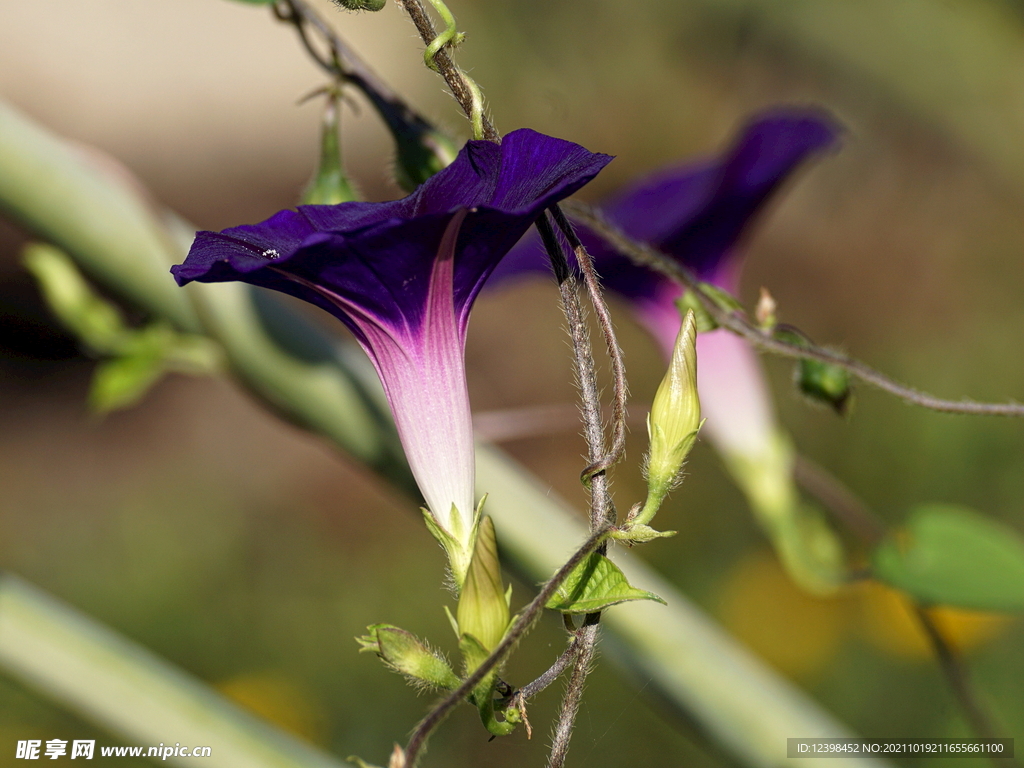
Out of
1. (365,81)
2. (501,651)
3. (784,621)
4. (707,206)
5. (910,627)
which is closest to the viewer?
(501,651)

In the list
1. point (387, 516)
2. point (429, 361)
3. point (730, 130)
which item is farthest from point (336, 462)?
point (429, 361)

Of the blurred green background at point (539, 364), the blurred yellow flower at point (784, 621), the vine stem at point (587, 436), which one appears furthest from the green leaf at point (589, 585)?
the blurred yellow flower at point (784, 621)

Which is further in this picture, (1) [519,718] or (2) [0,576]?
(2) [0,576]

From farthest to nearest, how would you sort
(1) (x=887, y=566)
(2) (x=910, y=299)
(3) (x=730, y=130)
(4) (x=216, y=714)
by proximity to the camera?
(3) (x=730, y=130)
(2) (x=910, y=299)
(1) (x=887, y=566)
(4) (x=216, y=714)

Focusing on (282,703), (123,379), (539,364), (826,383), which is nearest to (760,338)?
(826,383)

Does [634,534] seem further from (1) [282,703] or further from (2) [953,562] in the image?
(1) [282,703]

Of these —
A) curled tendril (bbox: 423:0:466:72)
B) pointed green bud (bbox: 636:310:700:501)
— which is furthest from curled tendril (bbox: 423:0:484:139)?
pointed green bud (bbox: 636:310:700:501)

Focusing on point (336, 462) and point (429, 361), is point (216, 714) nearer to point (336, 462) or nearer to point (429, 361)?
point (429, 361)

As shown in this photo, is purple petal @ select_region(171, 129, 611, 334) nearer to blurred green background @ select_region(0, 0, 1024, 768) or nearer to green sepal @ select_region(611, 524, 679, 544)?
green sepal @ select_region(611, 524, 679, 544)
